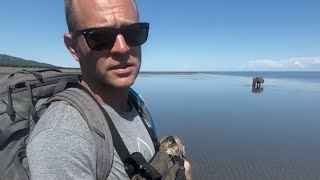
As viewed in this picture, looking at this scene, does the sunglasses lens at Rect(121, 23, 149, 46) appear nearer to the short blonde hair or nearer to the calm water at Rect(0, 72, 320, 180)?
the short blonde hair

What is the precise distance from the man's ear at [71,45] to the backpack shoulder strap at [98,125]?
1.31ft

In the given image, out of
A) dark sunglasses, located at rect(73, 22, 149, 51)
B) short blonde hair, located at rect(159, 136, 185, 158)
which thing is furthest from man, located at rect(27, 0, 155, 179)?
short blonde hair, located at rect(159, 136, 185, 158)

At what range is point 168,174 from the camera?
7.39 feet

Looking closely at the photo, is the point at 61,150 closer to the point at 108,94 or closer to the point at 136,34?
the point at 108,94

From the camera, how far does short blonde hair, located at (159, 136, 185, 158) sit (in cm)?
257

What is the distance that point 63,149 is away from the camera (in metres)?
1.52

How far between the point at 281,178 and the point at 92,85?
866 centimetres

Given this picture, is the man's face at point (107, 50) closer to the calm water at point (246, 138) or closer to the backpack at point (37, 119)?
the backpack at point (37, 119)

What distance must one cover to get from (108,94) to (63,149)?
0.68 meters

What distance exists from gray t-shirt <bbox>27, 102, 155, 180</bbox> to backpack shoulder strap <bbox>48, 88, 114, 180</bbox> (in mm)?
29

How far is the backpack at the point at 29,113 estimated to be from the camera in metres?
1.70

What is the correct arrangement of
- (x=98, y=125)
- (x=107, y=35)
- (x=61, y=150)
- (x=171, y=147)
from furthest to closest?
(x=171, y=147)
(x=107, y=35)
(x=98, y=125)
(x=61, y=150)

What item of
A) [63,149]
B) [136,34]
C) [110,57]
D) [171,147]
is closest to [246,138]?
[171,147]

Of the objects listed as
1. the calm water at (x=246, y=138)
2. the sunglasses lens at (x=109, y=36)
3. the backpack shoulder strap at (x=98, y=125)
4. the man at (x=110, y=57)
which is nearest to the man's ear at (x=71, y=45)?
the man at (x=110, y=57)
